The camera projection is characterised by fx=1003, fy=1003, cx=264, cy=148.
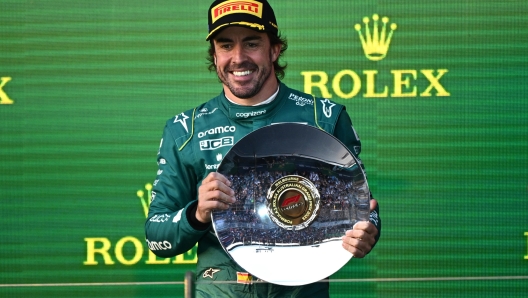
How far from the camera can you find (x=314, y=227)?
6.99 feet

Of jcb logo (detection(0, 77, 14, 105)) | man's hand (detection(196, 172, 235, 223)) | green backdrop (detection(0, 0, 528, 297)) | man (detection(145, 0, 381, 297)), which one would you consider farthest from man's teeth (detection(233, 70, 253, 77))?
jcb logo (detection(0, 77, 14, 105))

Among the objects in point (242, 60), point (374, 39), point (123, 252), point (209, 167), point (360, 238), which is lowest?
point (123, 252)

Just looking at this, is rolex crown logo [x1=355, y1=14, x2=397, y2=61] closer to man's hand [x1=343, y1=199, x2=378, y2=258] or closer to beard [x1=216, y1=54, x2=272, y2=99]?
beard [x1=216, y1=54, x2=272, y2=99]

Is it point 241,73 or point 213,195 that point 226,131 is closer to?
point 241,73

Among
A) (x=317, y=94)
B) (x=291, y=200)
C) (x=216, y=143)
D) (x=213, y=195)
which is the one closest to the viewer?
(x=213, y=195)

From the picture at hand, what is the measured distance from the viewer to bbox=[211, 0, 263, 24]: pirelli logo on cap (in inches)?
85.9

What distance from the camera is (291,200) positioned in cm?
213

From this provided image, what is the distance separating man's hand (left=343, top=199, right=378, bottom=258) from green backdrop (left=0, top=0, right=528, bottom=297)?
1.52m

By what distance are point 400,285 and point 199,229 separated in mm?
1749

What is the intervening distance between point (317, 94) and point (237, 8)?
1388mm

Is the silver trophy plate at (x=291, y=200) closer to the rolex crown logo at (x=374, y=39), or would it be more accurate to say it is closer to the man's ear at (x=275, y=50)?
the man's ear at (x=275, y=50)

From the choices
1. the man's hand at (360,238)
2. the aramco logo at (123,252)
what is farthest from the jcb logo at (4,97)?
the man's hand at (360,238)

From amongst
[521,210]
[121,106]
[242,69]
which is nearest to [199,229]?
[242,69]

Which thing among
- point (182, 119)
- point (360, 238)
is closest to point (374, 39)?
point (182, 119)
